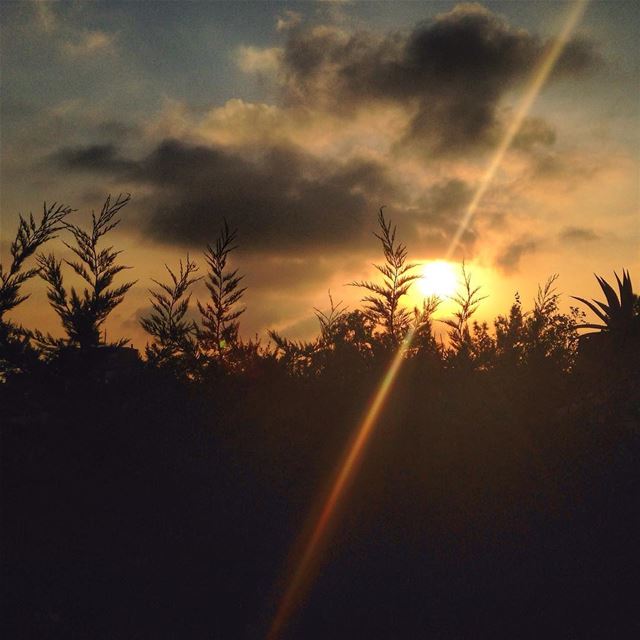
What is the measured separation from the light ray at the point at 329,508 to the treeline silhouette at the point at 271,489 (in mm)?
110

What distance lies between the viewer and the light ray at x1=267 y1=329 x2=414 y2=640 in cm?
721

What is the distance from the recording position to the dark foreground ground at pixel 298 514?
23.4ft

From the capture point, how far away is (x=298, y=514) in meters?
8.04

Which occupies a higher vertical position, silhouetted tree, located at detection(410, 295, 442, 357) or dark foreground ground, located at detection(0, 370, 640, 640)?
silhouetted tree, located at detection(410, 295, 442, 357)

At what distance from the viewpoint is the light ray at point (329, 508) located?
7.21 m

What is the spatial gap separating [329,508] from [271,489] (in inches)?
26.3

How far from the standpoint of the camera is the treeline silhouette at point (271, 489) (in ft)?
23.6

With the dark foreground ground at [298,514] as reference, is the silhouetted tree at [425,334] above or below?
above

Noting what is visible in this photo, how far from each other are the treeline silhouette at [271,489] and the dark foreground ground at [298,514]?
0.07 feet

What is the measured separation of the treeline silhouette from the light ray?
0.36 ft

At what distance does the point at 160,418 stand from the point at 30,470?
145 cm

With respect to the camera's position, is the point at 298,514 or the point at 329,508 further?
the point at 329,508

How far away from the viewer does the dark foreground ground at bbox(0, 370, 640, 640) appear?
714cm

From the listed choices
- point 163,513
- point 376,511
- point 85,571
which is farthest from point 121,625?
point 376,511
